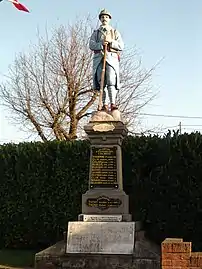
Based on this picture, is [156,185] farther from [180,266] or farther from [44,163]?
[180,266]

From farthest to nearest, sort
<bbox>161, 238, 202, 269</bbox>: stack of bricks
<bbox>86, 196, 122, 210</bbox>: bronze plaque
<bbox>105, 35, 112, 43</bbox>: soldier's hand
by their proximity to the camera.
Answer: <bbox>105, 35, 112, 43</bbox>: soldier's hand
<bbox>86, 196, 122, 210</bbox>: bronze plaque
<bbox>161, 238, 202, 269</bbox>: stack of bricks

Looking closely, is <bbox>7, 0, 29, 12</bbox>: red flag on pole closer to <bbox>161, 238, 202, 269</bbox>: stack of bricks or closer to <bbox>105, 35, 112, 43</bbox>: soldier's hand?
<bbox>105, 35, 112, 43</bbox>: soldier's hand

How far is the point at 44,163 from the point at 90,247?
410cm

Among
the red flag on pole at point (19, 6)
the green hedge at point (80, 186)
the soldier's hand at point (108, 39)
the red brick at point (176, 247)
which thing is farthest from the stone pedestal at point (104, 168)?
the red brick at point (176, 247)

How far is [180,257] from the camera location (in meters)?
6.66

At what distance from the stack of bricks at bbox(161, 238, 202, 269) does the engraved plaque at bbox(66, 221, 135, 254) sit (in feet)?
12.6

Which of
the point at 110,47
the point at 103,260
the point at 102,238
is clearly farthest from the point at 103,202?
the point at 110,47

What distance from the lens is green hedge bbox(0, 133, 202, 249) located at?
485 inches

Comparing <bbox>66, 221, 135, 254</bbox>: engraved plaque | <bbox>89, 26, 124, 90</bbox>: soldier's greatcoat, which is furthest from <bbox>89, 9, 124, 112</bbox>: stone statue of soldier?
<bbox>66, 221, 135, 254</bbox>: engraved plaque

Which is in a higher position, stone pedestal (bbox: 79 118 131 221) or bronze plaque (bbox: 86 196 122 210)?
stone pedestal (bbox: 79 118 131 221)

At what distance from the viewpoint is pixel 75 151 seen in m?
13.8

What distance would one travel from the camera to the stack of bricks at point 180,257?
665 cm

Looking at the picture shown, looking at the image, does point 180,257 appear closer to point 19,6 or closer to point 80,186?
point 80,186

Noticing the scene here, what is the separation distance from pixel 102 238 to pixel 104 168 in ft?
5.61
